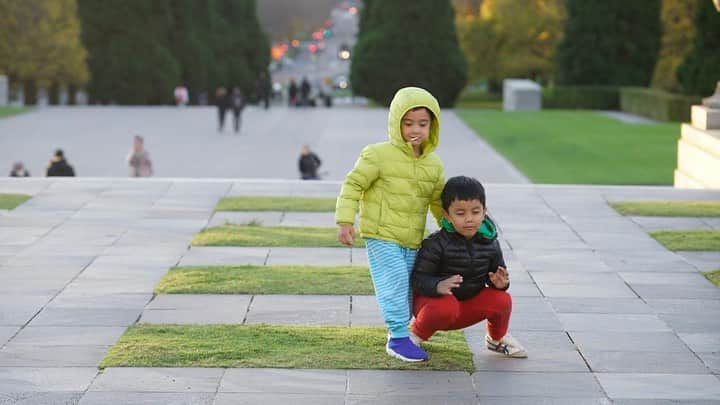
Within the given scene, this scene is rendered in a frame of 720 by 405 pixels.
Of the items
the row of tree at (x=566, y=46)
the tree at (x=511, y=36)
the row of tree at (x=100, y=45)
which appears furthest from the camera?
the tree at (x=511, y=36)

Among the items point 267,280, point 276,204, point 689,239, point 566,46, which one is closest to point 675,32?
point 566,46

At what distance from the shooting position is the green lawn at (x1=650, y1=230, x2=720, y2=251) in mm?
11977

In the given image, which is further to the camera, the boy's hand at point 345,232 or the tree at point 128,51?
the tree at point 128,51

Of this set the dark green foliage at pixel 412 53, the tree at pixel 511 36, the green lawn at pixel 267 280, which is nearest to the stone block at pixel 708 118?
the green lawn at pixel 267 280

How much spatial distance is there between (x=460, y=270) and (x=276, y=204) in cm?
754

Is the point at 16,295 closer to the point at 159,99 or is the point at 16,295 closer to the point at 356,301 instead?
the point at 356,301

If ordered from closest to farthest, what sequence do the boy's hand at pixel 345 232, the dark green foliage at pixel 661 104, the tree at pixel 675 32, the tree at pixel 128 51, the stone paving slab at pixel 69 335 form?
the boy's hand at pixel 345 232, the stone paving slab at pixel 69 335, the dark green foliage at pixel 661 104, the tree at pixel 675 32, the tree at pixel 128 51

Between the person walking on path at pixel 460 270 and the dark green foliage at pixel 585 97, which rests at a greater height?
the person walking on path at pixel 460 270

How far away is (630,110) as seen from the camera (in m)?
46.0

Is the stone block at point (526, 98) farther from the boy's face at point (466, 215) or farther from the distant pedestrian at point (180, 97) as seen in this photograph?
the boy's face at point (466, 215)

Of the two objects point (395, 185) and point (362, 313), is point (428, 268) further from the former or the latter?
point (362, 313)

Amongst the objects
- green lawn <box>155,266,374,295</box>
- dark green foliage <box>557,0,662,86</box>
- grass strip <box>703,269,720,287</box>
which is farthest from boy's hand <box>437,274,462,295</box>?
dark green foliage <box>557,0,662,86</box>

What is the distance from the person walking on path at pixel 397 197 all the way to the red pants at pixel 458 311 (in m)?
0.11

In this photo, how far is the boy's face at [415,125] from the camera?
7434mm
